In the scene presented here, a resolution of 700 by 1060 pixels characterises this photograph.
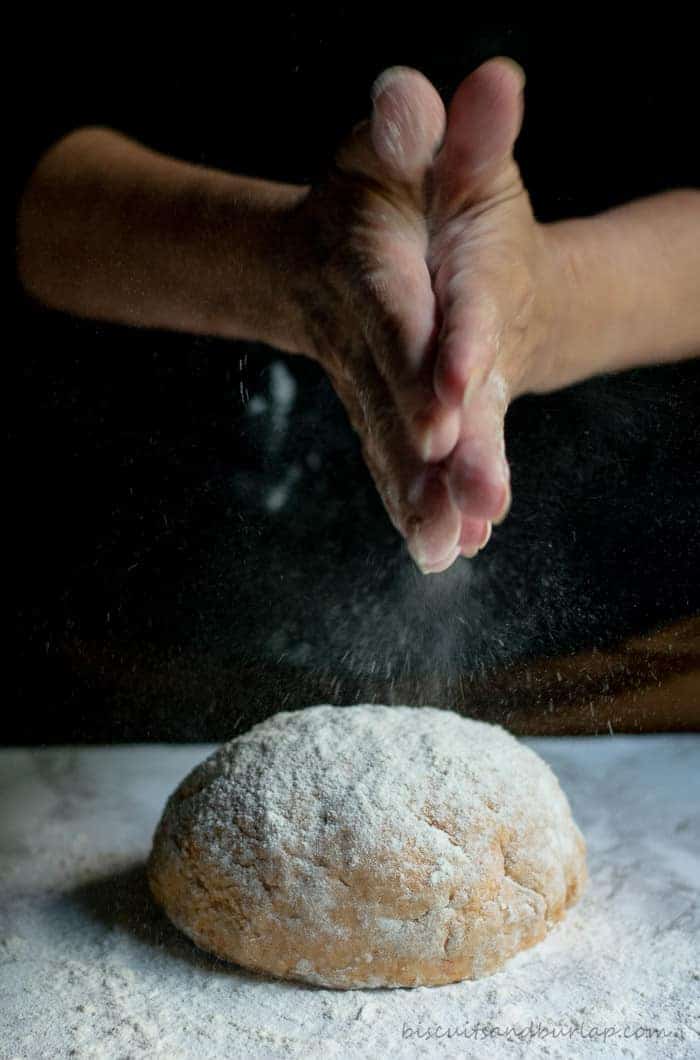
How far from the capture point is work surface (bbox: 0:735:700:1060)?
771 millimetres

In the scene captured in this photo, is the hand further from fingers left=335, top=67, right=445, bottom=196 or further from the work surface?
the work surface

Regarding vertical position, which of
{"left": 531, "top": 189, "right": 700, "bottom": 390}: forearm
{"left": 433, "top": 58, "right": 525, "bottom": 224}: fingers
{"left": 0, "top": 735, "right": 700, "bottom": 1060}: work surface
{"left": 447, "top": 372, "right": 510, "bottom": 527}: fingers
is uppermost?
{"left": 433, "top": 58, "right": 525, "bottom": 224}: fingers

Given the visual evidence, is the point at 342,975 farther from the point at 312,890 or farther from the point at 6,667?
the point at 6,667

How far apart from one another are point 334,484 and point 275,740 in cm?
29

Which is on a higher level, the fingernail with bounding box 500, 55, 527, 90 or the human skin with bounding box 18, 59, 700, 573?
the fingernail with bounding box 500, 55, 527, 90

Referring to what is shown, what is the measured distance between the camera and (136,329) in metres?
1.03

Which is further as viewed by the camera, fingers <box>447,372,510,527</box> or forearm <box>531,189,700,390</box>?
forearm <box>531,189,700,390</box>

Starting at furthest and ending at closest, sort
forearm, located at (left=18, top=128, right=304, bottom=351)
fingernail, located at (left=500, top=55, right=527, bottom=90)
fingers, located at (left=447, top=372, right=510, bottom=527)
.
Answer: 1. forearm, located at (left=18, top=128, right=304, bottom=351)
2. fingernail, located at (left=500, top=55, right=527, bottom=90)
3. fingers, located at (left=447, top=372, right=510, bottom=527)

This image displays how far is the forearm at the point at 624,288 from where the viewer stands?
89 centimetres

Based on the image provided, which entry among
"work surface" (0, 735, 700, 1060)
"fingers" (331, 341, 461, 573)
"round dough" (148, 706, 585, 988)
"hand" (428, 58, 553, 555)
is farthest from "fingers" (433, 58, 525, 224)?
"work surface" (0, 735, 700, 1060)

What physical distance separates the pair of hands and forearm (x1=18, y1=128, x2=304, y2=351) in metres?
0.06

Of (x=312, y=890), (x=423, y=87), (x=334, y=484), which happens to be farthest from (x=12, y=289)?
(x=312, y=890)

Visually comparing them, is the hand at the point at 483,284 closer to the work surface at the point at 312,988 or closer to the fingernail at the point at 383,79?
the fingernail at the point at 383,79

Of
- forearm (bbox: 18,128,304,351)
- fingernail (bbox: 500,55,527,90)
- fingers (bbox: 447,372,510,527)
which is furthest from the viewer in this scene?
forearm (bbox: 18,128,304,351)
